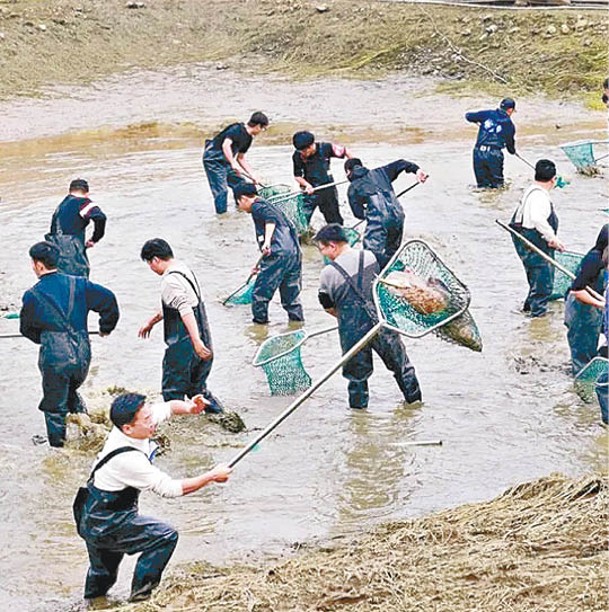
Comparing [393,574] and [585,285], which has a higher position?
[585,285]

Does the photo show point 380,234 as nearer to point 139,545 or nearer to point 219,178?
point 219,178

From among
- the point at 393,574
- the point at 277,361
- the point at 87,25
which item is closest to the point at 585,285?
the point at 277,361

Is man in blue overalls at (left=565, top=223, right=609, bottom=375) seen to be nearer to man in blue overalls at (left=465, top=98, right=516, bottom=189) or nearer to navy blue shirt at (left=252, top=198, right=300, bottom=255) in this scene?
navy blue shirt at (left=252, top=198, right=300, bottom=255)

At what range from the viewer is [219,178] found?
16.2m

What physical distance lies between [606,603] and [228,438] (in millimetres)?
4312

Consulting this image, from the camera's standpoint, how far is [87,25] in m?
30.2

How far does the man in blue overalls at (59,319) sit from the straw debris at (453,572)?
2271 millimetres

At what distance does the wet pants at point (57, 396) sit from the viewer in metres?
8.91

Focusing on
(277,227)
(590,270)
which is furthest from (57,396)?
(590,270)

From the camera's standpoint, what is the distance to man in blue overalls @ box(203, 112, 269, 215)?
14.9 meters

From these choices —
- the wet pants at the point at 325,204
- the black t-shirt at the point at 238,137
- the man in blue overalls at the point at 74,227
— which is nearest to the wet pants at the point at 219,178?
the black t-shirt at the point at 238,137

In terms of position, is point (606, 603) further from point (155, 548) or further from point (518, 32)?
point (518, 32)

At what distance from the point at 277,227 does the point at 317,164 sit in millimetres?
2859

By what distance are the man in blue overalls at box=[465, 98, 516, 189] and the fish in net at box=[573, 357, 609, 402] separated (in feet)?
24.2
